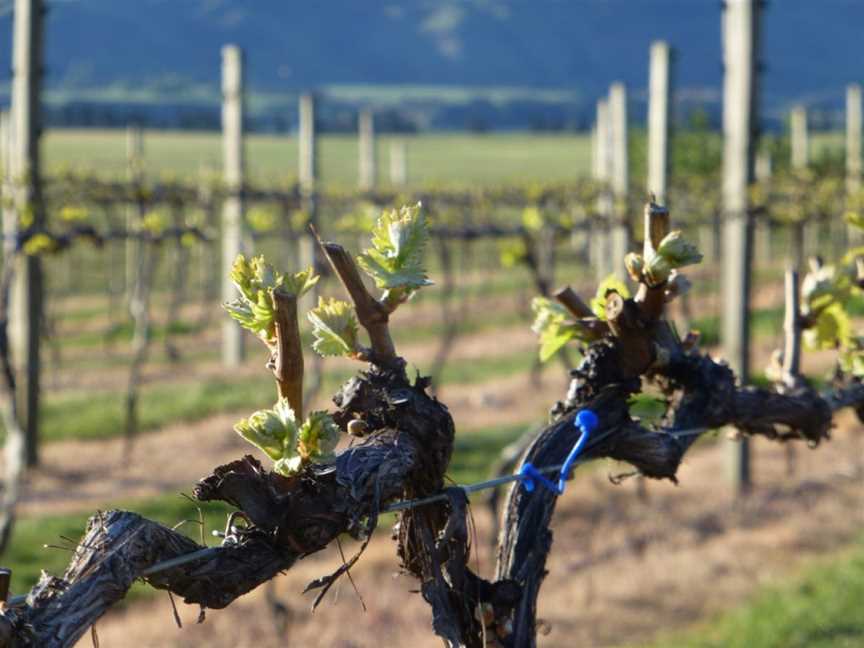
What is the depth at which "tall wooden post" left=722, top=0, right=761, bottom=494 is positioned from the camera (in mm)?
8328

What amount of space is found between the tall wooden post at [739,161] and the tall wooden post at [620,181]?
4036mm

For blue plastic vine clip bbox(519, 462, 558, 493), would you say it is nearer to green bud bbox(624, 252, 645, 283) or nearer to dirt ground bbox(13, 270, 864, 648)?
green bud bbox(624, 252, 645, 283)

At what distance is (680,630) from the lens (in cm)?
608

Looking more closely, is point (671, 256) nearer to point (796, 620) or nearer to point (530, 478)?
point (530, 478)

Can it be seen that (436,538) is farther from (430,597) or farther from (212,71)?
(212,71)

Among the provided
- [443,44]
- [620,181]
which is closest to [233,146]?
[620,181]

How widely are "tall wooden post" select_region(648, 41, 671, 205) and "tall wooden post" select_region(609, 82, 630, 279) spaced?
152 centimetres

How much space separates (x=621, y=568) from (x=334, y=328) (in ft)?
18.2

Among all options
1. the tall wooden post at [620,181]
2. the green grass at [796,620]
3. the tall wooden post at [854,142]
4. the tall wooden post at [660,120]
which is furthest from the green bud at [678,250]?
the tall wooden post at [854,142]

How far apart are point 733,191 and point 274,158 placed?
7045 centimetres

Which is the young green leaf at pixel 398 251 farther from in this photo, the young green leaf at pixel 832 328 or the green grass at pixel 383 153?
the green grass at pixel 383 153

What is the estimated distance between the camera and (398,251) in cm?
183

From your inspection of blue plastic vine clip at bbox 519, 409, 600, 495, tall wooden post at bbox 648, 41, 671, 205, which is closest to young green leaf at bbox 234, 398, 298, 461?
blue plastic vine clip at bbox 519, 409, 600, 495

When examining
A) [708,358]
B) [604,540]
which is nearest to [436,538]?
[708,358]
